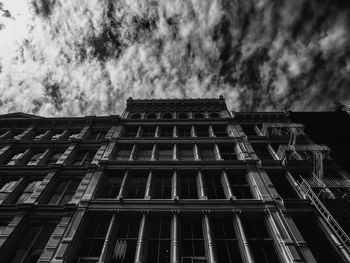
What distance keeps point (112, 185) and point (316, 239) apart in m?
13.9

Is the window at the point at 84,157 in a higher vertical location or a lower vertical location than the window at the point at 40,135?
lower

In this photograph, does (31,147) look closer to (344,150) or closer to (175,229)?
(175,229)

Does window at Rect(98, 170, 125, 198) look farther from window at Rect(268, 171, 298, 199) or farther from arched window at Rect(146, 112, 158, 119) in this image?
window at Rect(268, 171, 298, 199)

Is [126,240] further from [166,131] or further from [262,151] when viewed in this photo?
[262,151]

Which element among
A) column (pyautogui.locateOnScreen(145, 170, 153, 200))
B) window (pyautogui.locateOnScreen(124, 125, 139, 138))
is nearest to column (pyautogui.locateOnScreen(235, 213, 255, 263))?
column (pyautogui.locateOnScreen(145, 170, 153, 200))

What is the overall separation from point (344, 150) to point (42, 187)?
2451 centimetres

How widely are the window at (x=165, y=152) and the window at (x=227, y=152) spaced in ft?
15.1

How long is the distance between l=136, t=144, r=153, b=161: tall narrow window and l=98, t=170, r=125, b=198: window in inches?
95.8

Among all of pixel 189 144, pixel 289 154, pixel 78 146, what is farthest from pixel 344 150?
pixel 78 146

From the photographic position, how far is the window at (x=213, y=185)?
572 inches

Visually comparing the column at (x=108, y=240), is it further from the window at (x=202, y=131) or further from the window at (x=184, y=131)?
the window at (x=202, y=131)

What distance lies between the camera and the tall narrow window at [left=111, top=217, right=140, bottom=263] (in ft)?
35.8

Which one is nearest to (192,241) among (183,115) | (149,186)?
(149,186)

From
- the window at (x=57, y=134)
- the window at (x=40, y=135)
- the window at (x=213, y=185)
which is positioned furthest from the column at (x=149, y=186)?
the window at (x=40, y=135)
